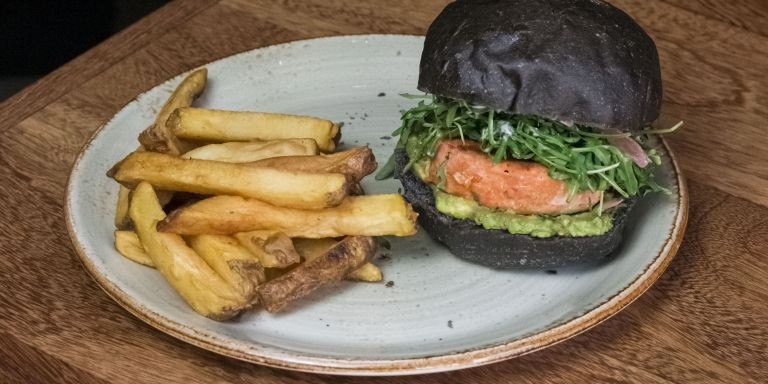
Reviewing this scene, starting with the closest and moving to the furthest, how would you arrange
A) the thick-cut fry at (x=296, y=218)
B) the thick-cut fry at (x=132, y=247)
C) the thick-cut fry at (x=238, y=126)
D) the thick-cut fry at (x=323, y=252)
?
the thick-cut fry at (x=296, y=218), the thick-cut fry at (x=323, y=252), the thick-cut fry at (x=132, y=247), the thick-cut fry at (x=238, y=126)

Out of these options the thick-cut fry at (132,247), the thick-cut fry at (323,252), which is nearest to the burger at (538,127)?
the thick-cut fry at (323,252)

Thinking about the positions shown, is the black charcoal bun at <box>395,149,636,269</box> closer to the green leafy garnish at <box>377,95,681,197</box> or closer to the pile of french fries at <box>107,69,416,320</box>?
the green leafy garnish at <box>377,95,681,197</box>

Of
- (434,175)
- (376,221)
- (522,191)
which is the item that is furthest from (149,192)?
(522,191)

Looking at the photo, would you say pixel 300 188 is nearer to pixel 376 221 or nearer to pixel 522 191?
pixel 376 221

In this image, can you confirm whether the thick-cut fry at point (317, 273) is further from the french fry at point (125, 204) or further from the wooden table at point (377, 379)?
the french fry at point (125, 204)

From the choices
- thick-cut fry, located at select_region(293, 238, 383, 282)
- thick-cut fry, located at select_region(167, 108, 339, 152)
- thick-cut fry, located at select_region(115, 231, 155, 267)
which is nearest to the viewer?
thick-cut fry, located at select_region(293, 238, 383, 282)

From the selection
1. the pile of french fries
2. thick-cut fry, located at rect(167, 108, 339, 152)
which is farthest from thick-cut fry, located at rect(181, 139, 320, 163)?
thick-cut fry, located at rect(167, 108, 339, 152)
